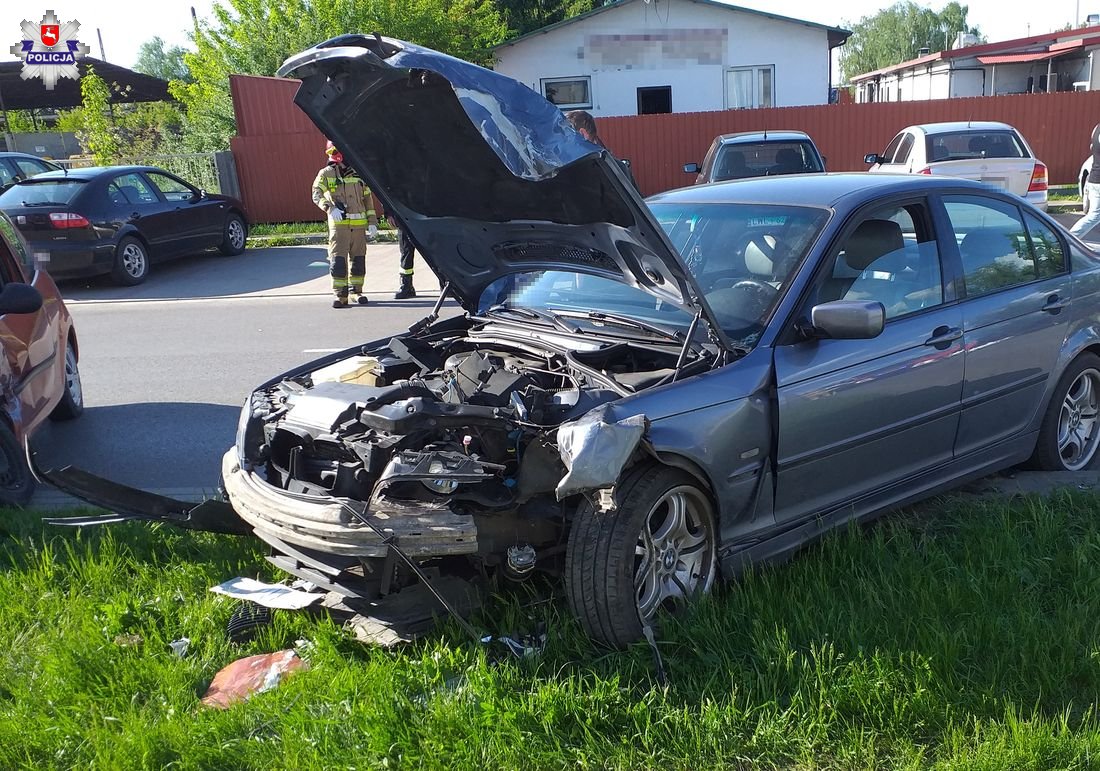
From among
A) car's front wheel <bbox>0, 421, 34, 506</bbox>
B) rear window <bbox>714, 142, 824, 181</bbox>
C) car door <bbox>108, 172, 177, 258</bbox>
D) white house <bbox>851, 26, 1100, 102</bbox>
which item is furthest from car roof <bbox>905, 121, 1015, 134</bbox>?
white house <bbox>851, 26, 1100, 102</bbox>

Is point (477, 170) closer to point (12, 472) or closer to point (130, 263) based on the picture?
point (12, 472)

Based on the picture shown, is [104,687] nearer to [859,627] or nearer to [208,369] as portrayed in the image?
[859,627]

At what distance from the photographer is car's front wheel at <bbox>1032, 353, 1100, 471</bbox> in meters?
4.83

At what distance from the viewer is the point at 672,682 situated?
315 cm

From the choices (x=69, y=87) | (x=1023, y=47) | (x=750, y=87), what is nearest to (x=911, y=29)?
(x=1023, y=47)

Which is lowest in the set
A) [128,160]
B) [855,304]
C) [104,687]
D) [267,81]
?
[104,687]

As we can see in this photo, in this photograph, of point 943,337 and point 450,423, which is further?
point 943,337

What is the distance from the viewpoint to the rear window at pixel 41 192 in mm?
13172

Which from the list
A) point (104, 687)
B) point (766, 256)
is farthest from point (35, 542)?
point (766, 256)

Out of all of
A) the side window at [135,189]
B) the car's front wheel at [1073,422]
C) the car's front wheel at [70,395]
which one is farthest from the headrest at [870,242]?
the side window at [135,189]

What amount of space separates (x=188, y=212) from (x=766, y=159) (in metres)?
9.06

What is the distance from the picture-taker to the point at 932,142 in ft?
45.4

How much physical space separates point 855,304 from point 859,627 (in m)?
1.18

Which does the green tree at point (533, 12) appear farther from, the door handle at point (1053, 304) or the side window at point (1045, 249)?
the door handle at point (1053, 304)
